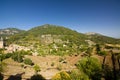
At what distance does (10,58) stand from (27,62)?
1422 centimetres

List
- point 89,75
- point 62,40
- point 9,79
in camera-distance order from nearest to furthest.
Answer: point 89,75 < point 9,79 < point 62,40

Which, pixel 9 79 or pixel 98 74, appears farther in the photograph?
pixel 9 79

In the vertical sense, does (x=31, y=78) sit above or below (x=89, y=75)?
below

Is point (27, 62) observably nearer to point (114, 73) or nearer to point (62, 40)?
point (114, 73)

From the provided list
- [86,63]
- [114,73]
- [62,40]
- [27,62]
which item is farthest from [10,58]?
[62,40]

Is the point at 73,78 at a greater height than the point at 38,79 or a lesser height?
greater

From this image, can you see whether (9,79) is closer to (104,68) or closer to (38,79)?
(38,79)

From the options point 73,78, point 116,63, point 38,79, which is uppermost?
point 116,63

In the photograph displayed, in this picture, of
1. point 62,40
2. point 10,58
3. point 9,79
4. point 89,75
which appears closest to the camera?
point 89,75

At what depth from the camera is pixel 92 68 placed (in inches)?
1225

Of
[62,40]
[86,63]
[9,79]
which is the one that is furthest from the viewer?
[62,40]

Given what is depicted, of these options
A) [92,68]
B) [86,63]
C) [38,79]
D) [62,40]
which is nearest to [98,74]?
[92,68]

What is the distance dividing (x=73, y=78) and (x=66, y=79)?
76.2 inches

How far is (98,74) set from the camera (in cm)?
2989
